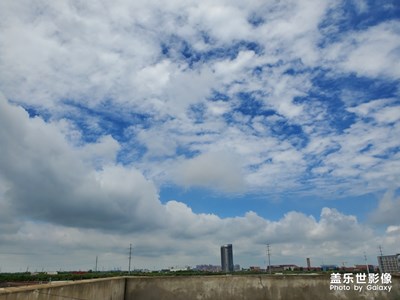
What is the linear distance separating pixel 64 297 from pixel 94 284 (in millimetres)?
1409

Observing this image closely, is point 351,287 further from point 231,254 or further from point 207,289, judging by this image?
point 231,254

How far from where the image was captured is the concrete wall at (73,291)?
12.6ft

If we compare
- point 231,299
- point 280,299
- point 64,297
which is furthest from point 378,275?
point 64,297

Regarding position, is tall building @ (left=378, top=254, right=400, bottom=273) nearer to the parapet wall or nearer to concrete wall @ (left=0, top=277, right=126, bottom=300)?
the parapet wall

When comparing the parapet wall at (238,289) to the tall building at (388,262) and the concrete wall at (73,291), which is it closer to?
the concrete wall at (73,291)

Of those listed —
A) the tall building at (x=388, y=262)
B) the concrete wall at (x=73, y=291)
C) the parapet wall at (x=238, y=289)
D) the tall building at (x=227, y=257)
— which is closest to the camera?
the concrete wall at (x=73, y=291)

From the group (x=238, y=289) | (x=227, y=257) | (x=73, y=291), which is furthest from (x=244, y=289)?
(x=227, y=257)

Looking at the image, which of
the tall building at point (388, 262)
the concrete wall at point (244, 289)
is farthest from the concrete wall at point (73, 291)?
the tall building at point (388, 262)

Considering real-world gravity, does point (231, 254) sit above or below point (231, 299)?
above

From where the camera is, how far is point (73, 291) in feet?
17.7

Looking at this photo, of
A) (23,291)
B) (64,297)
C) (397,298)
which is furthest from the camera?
(397,298)

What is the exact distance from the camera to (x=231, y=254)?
13938 centimetres

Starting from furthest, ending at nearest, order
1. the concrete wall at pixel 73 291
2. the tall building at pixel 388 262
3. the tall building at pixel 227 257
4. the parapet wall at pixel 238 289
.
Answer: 1. the tall building at pixel 227 257
2. the tall building at pixel 388 262
3. the parapet wall at pixel 238 289
4. the concrete wall at pixel 73 291

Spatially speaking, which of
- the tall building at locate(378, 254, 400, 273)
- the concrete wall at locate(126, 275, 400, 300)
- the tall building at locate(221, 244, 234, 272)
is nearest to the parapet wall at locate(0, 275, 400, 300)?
the concrete wall at locate(126, 275, 400, 300)
